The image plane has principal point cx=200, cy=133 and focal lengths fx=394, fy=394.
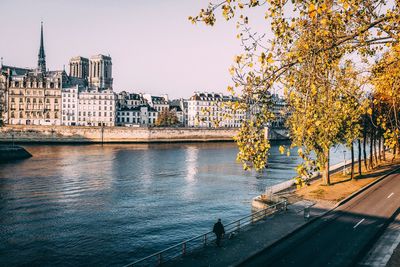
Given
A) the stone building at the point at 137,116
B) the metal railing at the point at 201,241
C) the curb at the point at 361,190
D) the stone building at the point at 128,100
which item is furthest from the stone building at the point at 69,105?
the metal railing at the point at 201,241

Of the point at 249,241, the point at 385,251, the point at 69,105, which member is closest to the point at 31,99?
the point at 69,105

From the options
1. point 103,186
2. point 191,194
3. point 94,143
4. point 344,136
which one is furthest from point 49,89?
point 344,136

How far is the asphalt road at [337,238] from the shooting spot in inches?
901

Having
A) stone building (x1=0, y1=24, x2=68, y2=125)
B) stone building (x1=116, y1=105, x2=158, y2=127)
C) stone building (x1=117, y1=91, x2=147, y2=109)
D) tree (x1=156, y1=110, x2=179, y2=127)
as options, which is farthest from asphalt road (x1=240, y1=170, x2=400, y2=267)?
stone building (x1=117, y1=91, x2=147, y2=109)

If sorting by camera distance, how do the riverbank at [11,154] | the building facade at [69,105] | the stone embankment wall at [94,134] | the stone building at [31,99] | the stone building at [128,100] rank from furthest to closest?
the stone building at [128,100], the building facade at [69,105], the stone building at [31,99], the stone embankment wall at [94,134], the riverbank at [11,154]

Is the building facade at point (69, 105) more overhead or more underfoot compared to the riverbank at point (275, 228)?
more overhead

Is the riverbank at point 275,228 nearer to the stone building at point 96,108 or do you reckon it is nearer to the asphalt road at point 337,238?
the asphalt road at point 337,238

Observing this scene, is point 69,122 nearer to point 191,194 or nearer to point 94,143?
point 94,143

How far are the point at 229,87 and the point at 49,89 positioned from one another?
16906cm

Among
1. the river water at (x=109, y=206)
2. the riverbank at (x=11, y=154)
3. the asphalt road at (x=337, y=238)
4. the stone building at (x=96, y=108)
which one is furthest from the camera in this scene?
the stone building at (x=96, y=108)

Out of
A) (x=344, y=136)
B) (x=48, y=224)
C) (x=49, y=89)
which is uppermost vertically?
(x=49, y=89)

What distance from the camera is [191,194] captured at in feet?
173

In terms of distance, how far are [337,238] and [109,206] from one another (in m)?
27.5

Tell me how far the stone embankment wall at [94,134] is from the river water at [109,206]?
6327cm
